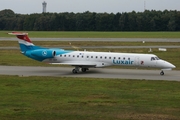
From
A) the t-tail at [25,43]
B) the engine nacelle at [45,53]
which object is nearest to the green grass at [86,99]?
the engine nacelle at [45,53]

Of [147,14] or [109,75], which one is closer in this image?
[109,75]

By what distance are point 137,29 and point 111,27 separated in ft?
28.8

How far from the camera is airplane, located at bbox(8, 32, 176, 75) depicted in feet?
112

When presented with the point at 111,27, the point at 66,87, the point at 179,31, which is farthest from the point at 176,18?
the point at 66,87

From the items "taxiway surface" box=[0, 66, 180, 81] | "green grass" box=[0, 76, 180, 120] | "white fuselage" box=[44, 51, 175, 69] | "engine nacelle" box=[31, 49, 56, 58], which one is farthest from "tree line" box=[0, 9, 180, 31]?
"green grass" box=[0, 76, 180, 120]

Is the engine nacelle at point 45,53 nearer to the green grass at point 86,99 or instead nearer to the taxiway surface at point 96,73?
the taxiway surface at point 96,73

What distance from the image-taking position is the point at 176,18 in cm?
12544

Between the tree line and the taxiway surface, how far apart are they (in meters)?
92.4

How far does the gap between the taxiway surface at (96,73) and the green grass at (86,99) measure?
9.12ft

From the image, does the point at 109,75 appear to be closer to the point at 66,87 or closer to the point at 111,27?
the point at 66,87

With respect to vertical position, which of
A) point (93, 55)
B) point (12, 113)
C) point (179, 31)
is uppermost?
point (179, 31)

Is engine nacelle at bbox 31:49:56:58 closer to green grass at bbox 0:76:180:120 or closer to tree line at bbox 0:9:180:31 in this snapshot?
green grass at bbox 0:76:180:120

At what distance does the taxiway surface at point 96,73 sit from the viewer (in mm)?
32531

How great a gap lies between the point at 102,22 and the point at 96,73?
333ft
